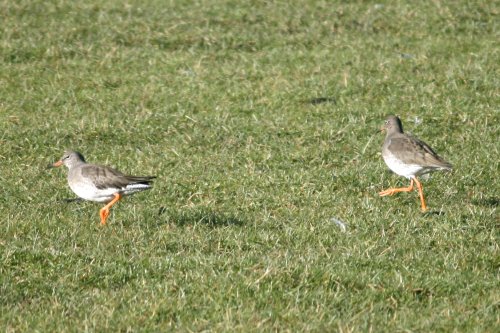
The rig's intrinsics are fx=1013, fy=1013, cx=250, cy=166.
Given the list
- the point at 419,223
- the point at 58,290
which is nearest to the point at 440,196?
the point at 419,223

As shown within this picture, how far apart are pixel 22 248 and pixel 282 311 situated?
269 centimetres

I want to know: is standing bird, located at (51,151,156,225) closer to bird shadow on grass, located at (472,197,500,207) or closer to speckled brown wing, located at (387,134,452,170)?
speckled brown wing, located at (387,134,452,170)

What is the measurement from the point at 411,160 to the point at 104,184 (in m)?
3.64

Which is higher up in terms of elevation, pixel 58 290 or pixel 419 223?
pixel 58 290

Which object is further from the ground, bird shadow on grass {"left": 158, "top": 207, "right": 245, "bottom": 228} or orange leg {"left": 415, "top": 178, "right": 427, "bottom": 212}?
bird shadow on grass {"left": 158, "top": 207, "right": 245, "bottom": 228}

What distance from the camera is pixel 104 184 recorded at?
11.0m

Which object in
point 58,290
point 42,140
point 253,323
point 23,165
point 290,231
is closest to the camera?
point 253,323

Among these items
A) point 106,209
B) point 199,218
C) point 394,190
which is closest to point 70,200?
point 106,209

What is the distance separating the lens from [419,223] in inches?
432

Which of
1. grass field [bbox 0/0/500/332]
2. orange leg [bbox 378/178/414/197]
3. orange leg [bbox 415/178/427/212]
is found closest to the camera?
grass field [bbox 0/0/500/332]

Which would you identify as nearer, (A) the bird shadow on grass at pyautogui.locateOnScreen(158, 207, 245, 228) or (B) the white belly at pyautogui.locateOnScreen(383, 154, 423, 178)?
(A) the bird shadow on grass at pyautogui.locateOnScreen(158, 207, 245, 228)

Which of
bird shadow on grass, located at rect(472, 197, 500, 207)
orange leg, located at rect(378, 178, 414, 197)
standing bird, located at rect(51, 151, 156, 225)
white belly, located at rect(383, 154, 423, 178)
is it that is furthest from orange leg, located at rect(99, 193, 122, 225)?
bird shadow on grass, located at rect(472, 197, 500, 207)

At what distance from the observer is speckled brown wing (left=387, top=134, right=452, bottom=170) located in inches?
468

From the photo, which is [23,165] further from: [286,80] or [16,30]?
[16,30]
